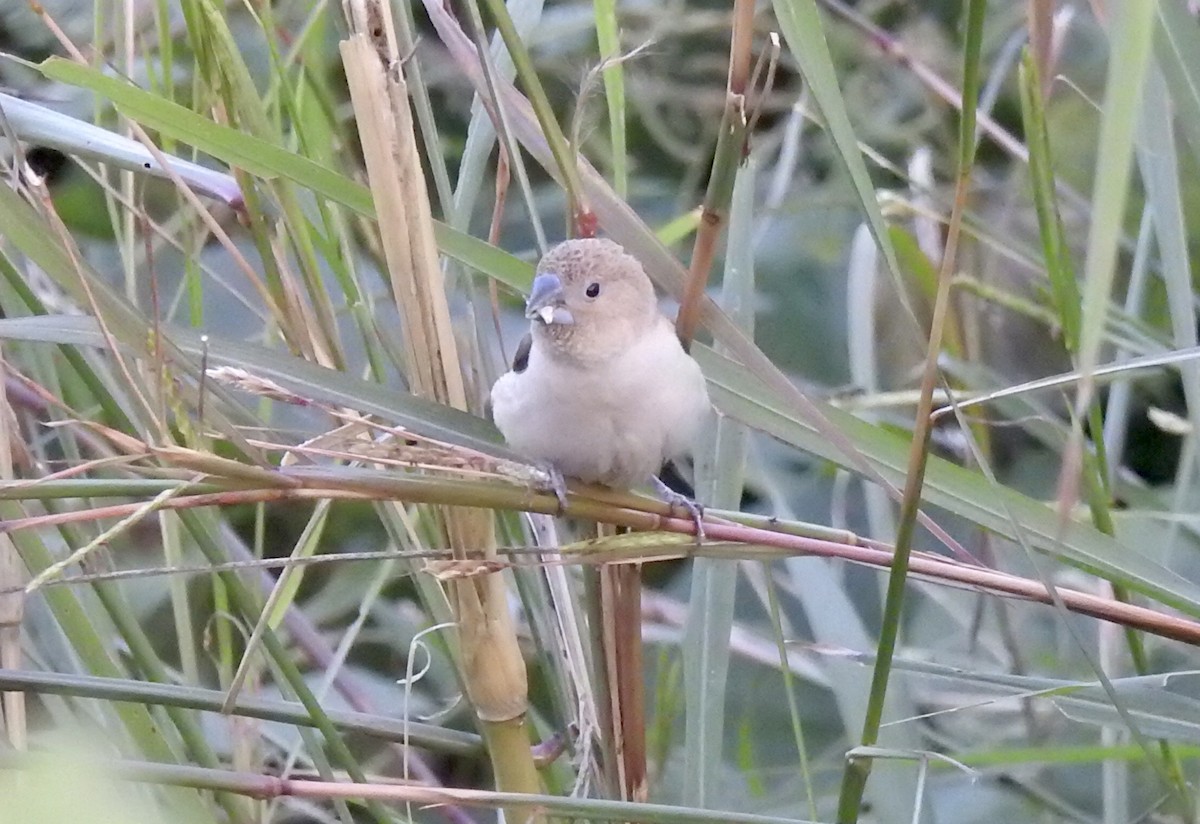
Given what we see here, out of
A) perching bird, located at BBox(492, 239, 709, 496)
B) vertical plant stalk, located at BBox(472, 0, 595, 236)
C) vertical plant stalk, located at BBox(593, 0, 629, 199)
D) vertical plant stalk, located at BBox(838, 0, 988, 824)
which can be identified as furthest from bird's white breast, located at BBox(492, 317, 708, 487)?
vertical plant stalk, located at BBox(838, 0, 988, 824)

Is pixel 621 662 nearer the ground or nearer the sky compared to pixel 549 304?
nearer the ground

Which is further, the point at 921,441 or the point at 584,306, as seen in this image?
the point at 584,306

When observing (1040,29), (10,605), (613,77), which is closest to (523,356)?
(613,77)

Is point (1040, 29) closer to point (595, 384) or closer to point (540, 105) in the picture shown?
point (540, 105)

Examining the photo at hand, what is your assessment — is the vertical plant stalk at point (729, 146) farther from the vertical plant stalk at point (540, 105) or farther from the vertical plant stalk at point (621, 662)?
the vertical plant stalk at point (621, 662)

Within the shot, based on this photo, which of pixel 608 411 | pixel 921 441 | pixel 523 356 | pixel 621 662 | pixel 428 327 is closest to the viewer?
pixel 921 441

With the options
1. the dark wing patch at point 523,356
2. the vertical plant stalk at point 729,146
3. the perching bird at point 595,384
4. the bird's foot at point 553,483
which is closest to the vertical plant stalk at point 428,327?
the bird's foot at point 553,483
